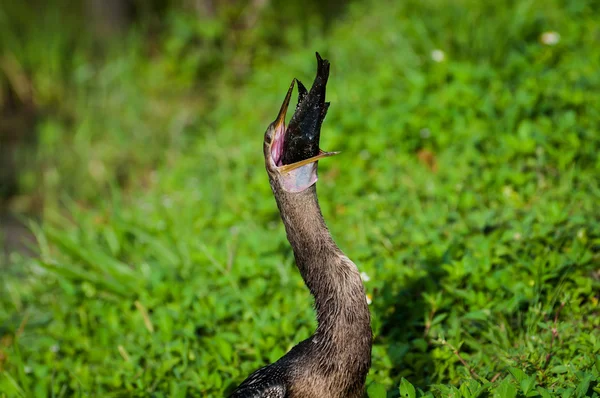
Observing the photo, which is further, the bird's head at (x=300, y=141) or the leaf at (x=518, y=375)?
the leaf at (x=518, y=375)

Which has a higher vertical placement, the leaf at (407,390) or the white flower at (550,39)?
the white flower at (550,39)

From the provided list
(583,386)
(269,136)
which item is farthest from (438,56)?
(583,386)

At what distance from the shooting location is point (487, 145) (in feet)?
13.5

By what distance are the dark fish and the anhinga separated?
0.02m

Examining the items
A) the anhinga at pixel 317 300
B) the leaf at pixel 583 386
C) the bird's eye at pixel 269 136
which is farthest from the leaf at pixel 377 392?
the bird's eye at pixel 269 136

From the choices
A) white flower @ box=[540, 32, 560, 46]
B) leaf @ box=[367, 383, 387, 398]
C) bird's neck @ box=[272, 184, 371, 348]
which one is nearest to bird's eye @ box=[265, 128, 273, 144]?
bird's neck @ box=[272, 184, 371, 348]

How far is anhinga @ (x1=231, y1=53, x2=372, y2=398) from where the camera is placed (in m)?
2.15

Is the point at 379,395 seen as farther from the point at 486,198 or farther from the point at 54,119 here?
the point at 54,119

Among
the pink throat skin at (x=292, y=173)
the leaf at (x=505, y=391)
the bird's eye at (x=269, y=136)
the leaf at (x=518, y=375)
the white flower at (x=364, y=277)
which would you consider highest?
the bird's eye at (x=269, y=136)

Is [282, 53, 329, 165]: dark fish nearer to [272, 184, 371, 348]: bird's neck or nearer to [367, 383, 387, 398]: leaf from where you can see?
[272, 184, 371, 348]: bird's neck

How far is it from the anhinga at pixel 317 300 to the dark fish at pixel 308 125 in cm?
2

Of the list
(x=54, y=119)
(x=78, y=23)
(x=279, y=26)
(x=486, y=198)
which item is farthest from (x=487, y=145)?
(x=78, y=23)

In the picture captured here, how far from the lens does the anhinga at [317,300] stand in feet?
7.07

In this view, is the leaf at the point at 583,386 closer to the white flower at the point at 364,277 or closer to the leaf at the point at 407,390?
the leaf at the point at 407,390
